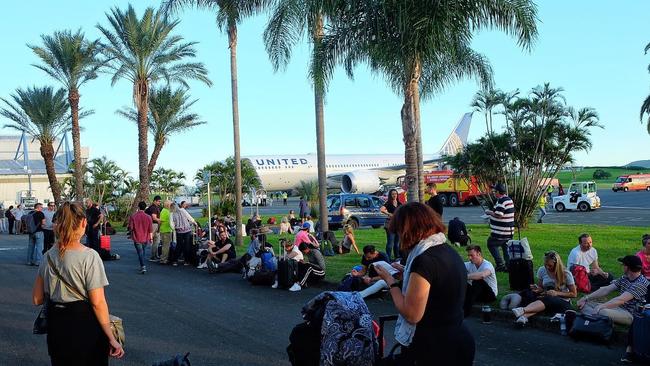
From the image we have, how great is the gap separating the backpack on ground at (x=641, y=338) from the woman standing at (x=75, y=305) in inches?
209

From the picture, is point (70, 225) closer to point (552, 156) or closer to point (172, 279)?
point (172, 279)

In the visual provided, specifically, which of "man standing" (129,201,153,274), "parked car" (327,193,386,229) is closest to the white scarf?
"man standing" (129,201,153,274)

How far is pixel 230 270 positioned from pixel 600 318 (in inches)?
363

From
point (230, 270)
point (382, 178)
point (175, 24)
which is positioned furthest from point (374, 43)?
point (382, 178)

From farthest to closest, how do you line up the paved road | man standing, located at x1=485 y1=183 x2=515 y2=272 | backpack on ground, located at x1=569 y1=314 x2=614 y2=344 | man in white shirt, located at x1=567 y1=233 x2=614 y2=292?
man standing, located at x1=485 y1=183 x2=515 y2=272 < man in white shirt, located at x1=567 y1=233 x2=614 y2=292 < backpack on ground, located at x1=569 y1=314 x2=614 y2=344 < the paved road

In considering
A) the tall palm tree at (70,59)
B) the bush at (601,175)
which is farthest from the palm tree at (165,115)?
the bush at (601,175)

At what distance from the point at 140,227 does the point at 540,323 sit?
1028cm

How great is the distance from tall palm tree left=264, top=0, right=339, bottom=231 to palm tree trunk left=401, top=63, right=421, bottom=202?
2072mm

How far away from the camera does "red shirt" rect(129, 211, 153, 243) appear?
15.8 metres

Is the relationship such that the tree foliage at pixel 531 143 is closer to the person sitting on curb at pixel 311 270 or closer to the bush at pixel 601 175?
the person sitting on curb at pixel 311 270

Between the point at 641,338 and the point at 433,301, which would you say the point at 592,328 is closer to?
the point at 641,338

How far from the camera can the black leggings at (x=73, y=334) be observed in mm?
4176

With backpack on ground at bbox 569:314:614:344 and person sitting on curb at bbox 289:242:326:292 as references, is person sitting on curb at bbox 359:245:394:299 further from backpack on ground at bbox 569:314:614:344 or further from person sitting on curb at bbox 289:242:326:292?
backpack on ground at bbox 569:314:614:344

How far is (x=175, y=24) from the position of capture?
31.0 m
